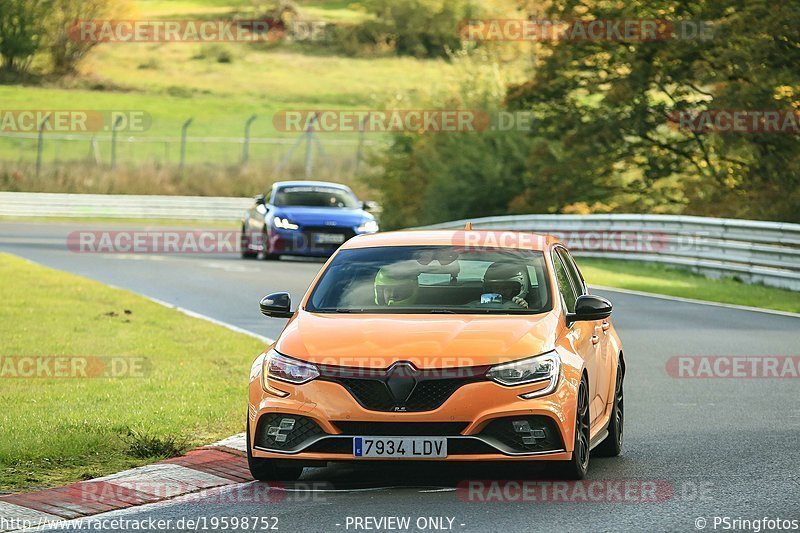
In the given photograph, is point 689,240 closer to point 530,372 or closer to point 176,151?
point 530,372

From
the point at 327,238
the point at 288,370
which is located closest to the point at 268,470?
the point at 288,370

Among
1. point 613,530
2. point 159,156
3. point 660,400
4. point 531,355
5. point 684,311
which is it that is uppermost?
point 531,355

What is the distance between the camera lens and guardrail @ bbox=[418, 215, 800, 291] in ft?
87.3

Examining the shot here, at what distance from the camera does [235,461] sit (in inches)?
398

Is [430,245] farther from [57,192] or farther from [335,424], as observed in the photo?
[57,192]

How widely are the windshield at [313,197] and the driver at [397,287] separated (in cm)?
2236

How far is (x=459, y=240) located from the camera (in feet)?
34.3

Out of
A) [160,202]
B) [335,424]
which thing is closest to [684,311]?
[335,424]

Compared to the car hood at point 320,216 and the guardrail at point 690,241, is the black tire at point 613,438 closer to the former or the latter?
the guardrail at point 690,241

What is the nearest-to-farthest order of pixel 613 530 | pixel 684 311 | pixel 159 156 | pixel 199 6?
pixel 613 530, pixel 684 311, pixel 159 156, pixel 199 6

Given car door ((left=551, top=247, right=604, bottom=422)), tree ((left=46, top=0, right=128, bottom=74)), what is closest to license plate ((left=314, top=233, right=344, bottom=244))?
car door ((left=551, top=247, right=604, bottom=422))

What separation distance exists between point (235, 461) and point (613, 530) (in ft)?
9.91

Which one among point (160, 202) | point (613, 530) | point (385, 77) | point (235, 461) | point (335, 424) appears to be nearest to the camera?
point (613, 530)

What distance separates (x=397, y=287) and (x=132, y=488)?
6.95 ft
